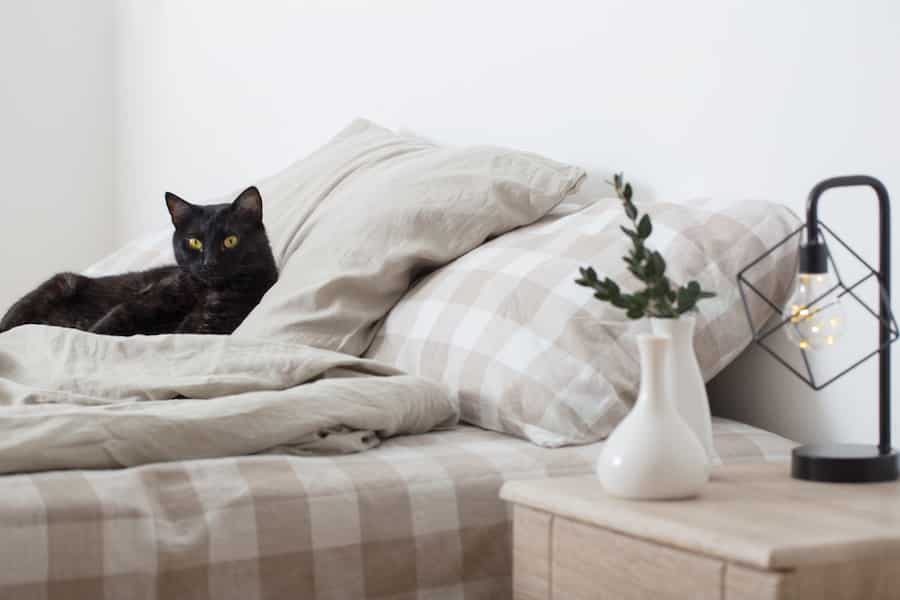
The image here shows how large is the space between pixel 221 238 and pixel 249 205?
88mm

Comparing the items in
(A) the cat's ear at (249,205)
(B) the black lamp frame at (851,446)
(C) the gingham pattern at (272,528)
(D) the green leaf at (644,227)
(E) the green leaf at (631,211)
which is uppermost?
(A) the cat's ear at (249,205)

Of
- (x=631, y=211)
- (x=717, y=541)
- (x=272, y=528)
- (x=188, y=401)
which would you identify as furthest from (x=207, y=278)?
(x=717, y=541)

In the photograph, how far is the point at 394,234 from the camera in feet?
6.21

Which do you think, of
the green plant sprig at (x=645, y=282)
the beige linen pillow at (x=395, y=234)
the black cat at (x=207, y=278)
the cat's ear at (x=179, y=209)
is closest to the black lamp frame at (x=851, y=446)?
the green plant sprig at (x=645, y=282)

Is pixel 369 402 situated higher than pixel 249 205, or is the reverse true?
pixel 249 205

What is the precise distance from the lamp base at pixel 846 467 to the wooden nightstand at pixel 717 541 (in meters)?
0.01

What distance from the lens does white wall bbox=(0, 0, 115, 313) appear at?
4.10 meters

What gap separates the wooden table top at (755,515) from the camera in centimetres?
91

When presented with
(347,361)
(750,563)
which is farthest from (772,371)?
(750,563)

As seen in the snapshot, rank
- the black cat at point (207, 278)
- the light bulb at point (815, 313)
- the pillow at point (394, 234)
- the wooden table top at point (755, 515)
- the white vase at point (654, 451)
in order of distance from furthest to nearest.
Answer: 1. the black cat at point (207, 278)
2. the pillow at point (394, 234)
3. the light bulb at point (815, 313)
4. the white vase at point (654, 451)
5. the wooden table top at point (755, 515)

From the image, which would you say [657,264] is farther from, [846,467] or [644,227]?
[846,467]

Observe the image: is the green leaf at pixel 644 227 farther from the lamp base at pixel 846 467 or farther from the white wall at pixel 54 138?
the white wall at pixel 54 138

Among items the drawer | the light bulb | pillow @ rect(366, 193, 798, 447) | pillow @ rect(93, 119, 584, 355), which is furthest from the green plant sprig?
pillow @ rect(93, 119, 584, 355)

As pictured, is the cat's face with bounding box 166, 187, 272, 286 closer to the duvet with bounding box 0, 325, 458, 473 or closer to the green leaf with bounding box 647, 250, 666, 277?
the duvet with bounding box 0, 325, 458, 473
